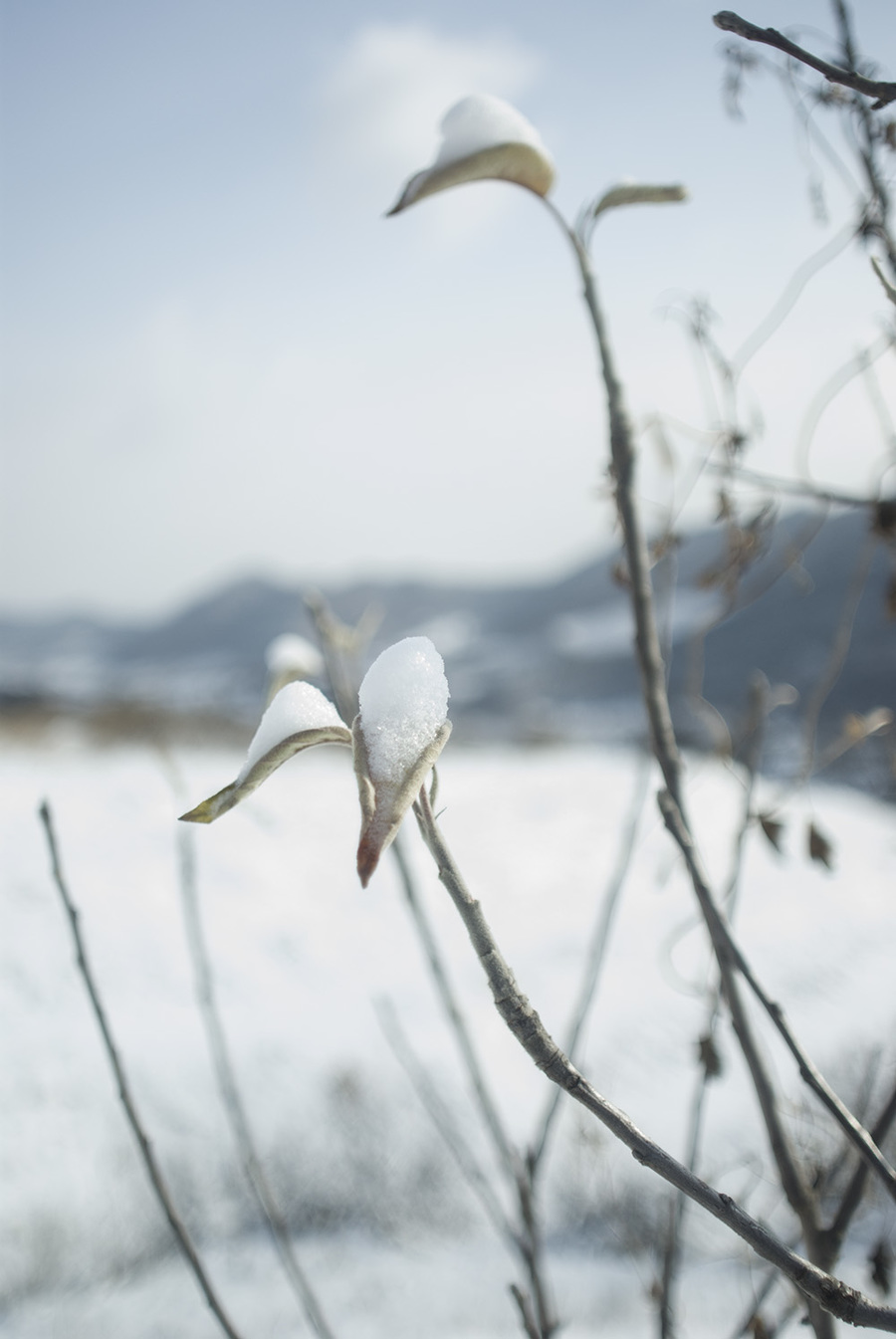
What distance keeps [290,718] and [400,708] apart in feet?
0.10

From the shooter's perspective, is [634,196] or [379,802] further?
[634,196]

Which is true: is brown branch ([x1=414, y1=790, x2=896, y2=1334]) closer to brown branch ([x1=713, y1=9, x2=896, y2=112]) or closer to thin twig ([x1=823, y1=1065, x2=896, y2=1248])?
thin twig ([x1=823, y1=1065, x2=896, y2=1248])

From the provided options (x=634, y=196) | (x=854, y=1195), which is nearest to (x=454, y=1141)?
(x=854, y=1195)

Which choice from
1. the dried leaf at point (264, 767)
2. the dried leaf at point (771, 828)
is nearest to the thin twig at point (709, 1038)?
the dried leaf at point (771, 828)

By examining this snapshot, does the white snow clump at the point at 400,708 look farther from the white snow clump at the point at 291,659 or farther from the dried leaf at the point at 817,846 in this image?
the dried leaf at the point at 817,846

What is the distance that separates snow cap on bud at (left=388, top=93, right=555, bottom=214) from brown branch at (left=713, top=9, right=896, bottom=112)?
7cm

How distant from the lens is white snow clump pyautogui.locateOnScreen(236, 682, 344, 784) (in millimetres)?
196

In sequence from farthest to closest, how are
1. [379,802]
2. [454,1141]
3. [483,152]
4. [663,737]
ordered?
[454,1141], [663,737], [483,152], [379,802]

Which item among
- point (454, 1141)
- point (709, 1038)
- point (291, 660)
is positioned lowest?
point (454, 1141)

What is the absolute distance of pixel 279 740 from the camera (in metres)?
0.19

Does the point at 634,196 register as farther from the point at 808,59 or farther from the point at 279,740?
the point at 279,740

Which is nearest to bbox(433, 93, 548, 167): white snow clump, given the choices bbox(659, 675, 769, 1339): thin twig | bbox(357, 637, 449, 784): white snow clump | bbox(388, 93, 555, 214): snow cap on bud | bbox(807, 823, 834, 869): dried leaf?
bbox(388, 93, 555, 214): snow cap on bud

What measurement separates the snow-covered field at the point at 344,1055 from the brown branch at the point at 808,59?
49cm

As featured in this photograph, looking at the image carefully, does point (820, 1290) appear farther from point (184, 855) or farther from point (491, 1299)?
point (491, 1299)
